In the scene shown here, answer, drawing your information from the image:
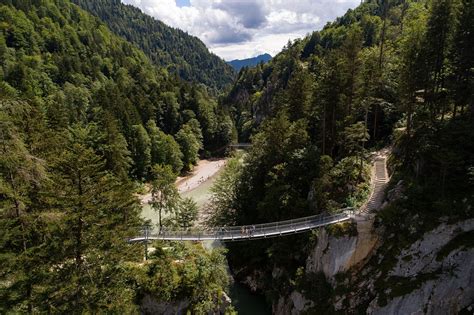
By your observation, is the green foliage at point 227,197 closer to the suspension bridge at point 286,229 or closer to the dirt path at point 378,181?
the suspension bridge at point 286,229

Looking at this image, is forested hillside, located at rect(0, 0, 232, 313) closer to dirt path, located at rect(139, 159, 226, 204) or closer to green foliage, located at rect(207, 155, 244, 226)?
green foliage, located at rect(207, 155, 244, 226)

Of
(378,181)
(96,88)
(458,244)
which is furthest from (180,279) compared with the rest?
(96,88)

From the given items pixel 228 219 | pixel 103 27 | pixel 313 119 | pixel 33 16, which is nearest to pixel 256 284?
pixel 228 219

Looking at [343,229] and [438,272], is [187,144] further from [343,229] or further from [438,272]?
[438,272]

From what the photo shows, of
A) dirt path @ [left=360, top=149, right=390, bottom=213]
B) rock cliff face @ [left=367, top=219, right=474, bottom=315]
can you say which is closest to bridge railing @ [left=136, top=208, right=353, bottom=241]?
dirt path @ [left=360, top=149, right=390, bottom=213]

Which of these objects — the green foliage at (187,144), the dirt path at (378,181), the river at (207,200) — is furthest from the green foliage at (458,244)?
the green foliage at (187,144)
